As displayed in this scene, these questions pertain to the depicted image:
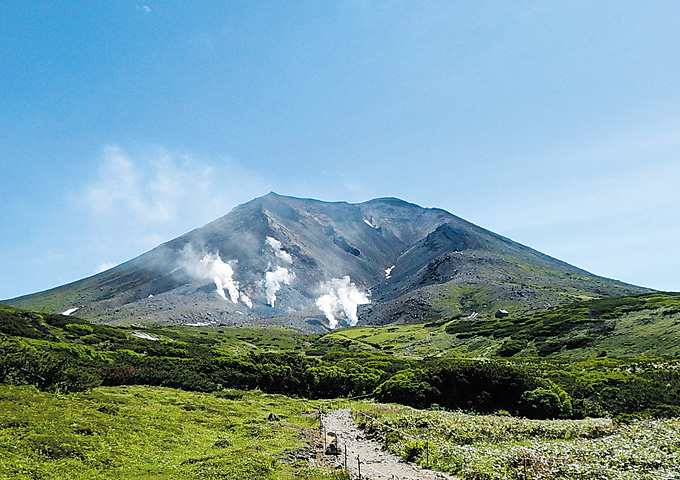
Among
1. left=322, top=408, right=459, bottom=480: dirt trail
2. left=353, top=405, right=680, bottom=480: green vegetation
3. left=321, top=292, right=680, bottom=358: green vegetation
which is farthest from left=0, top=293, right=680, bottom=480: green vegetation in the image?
left=321, top=292, right=680, bottom=358: green vegetation

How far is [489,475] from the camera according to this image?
15.5m

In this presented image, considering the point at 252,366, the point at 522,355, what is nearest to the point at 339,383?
the point at 252,366

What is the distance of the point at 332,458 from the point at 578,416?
20.9 meters

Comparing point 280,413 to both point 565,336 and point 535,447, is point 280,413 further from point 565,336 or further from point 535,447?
point 565,336

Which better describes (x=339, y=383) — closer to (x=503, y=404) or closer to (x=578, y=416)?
(x=503, y=404)

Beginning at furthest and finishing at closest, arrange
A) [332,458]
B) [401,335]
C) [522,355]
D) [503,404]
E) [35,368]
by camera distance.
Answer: [401,335], [522,355], [503,404], [35,368], [332,458]

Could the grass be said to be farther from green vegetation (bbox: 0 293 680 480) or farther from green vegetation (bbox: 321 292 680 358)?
green vegetation (bbox: 321 292 680 358)

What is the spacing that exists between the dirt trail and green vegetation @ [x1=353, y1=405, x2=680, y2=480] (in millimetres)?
640

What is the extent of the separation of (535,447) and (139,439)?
1973 cm

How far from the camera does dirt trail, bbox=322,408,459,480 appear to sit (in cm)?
1677

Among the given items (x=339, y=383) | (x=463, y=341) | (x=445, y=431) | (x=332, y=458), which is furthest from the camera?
(x=463, y=341)

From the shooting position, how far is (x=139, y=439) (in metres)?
21.4

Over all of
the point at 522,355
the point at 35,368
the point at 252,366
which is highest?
the point at 35,368

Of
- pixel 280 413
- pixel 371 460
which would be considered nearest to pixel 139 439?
pixel 371 460
